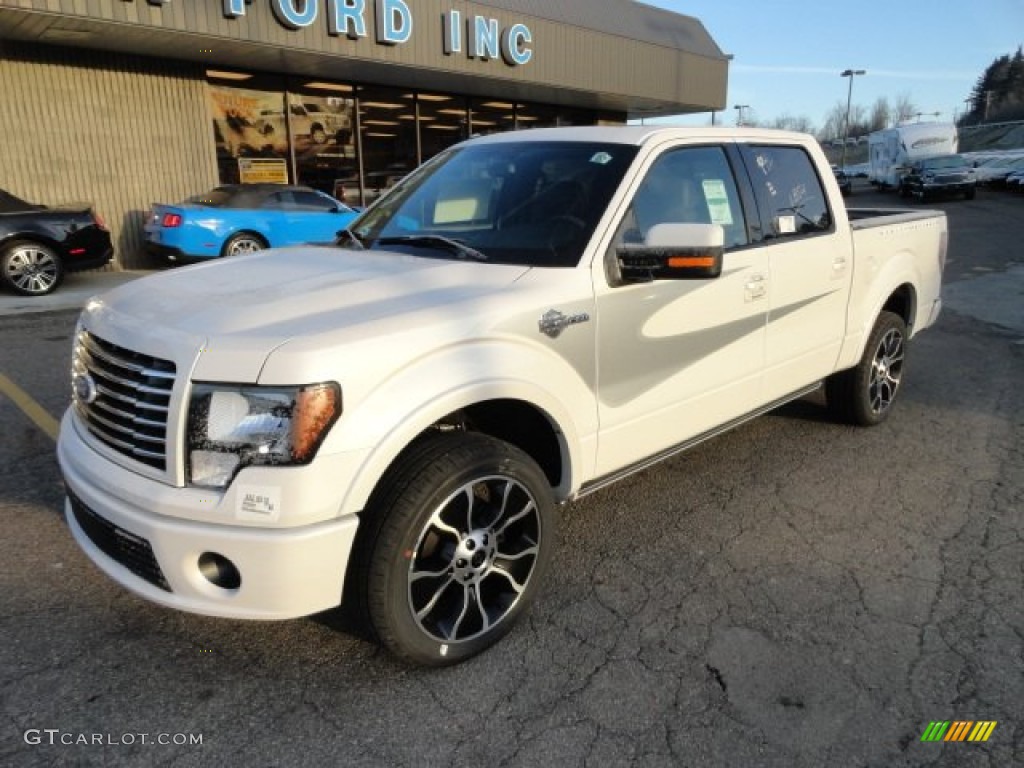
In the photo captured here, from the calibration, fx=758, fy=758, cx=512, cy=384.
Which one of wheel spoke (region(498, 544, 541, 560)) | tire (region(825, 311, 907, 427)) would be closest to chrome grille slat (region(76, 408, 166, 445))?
wheel spoke (region(498, 544, 541, 560))

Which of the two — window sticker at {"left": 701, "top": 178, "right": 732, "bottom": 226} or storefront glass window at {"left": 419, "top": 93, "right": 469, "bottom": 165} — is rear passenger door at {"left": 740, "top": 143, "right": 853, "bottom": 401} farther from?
storefront glass window at {"left": 419, "top": 93, "right": 469, "bottom": 165}

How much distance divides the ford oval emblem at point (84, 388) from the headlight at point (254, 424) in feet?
2.09

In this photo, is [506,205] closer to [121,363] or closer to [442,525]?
[442,525]

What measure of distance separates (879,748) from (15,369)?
6880mm

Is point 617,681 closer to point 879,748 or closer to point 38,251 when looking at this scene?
point 879,748

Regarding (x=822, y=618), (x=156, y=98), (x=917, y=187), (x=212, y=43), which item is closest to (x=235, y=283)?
(x=822, y=618)

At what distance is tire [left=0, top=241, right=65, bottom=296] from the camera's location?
10305 mm

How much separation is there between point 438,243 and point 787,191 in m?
2.08

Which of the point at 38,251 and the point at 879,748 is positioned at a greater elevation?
the point at 38,251

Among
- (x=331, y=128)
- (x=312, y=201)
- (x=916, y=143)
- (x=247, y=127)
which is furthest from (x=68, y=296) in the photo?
(x=916, y=143)

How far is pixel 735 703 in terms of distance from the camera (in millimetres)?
2498

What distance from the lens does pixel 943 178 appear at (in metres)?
29.7

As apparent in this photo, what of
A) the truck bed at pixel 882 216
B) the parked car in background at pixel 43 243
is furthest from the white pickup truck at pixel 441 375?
the parked car in background at pixel 43 243

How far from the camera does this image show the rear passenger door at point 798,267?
13.0 ft
